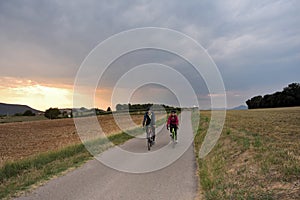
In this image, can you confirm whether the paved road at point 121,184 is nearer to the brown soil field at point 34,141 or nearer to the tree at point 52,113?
the brown soil field at point 34,141

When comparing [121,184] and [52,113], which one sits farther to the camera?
[52,113]

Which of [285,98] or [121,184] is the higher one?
[285,98]

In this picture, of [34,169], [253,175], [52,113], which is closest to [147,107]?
[34,169]

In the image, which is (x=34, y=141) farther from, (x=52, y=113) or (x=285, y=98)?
(x=285, y=98)

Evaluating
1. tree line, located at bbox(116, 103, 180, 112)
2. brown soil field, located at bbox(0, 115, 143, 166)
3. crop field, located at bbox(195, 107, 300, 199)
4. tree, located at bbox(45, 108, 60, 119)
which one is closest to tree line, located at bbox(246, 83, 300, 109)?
Result: tree line, located at bbox(116, 103, 180, 112)

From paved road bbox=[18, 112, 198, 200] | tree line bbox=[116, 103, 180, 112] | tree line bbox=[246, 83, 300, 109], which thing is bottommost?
paved road bbox=[18, 112, 198, 200]

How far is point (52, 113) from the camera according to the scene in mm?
99125

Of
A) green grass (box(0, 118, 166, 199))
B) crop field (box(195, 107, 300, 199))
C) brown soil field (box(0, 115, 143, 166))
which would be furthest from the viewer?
brown soil field (box(0, 115, 143, 166))

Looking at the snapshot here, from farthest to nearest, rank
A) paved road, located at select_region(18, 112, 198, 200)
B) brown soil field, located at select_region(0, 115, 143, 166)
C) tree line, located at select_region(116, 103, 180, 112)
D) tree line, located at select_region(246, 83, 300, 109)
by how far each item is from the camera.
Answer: tree line, located at select_region(246, 83, 300, 109), tree line, located at select_region(116, 103, 180, 112), brown soil field, located at select_region(0, 115, 143, 166), paved road, located at select_region(18, 112, 198, 200)

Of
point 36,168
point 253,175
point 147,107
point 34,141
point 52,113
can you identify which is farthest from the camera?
point 52,113

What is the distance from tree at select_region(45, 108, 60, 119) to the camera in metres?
98.8

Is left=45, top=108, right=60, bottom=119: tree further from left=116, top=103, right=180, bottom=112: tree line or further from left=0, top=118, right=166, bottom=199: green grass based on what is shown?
left=0, top=118, right=166, bottom=199: green grass

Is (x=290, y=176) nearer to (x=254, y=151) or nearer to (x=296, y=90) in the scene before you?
(x=254, y=151)

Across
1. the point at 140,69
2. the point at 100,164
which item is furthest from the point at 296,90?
the point at 100,164
